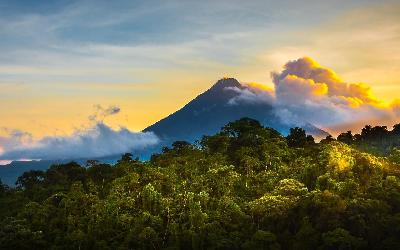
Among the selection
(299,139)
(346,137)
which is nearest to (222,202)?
(299,139)

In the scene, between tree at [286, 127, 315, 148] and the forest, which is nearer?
the forest

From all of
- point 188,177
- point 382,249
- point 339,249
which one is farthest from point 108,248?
point 382,249

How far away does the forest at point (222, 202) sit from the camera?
122 feet

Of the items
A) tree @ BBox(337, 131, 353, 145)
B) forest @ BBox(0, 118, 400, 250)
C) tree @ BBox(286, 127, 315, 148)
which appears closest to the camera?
forest @ BBox(0, 118, 400, 250)

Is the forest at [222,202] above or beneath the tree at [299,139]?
beneath

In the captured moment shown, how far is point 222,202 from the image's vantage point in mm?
41781

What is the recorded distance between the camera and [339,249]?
35250 mm

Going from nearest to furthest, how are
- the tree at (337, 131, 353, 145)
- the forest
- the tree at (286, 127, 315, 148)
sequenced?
the forest < the tree at (286, 127, 315, 148) < the tree at (337, 131, 353, 145)

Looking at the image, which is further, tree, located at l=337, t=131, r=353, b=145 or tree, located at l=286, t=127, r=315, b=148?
tree, located at l=337, t=131, r=353, b=145

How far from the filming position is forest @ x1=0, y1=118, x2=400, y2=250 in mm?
37312

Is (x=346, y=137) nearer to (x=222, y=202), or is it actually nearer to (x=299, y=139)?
(x=299, y=139)

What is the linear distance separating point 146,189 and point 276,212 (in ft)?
35.1

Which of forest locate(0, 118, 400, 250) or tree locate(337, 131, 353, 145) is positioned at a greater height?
tree locate(337, 131, 353, 145)

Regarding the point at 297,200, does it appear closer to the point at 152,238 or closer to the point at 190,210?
the point at 190,210
